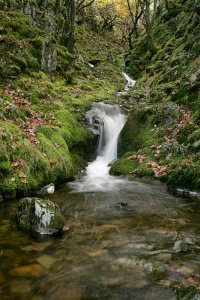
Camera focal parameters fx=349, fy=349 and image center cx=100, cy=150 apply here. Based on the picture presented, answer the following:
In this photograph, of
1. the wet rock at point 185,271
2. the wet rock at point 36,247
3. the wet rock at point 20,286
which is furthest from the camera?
the wet rock at point 36,247

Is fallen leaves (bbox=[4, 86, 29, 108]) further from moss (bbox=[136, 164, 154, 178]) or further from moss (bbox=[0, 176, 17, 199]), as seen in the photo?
moss (bbox=[136, 164, 154, 178])

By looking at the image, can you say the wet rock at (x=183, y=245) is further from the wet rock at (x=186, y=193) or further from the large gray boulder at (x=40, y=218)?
the wet rock at (x=186, y=193)

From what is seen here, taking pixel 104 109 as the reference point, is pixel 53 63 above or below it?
above

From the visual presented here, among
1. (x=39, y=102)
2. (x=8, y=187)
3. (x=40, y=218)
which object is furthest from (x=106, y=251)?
(x=39, y=102)

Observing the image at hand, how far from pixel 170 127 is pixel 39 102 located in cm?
477

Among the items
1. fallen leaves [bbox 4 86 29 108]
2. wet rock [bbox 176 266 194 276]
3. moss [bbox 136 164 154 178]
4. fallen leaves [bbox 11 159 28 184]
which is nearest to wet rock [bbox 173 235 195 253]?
wet rock [bbox 176 266 194 276]

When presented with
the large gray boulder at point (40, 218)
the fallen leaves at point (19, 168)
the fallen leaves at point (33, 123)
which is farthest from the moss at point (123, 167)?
the large gray boulder at point (40, 218)

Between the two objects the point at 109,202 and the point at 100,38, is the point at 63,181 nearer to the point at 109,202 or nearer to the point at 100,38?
the point at 109,202

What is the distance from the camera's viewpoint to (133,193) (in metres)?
9.26

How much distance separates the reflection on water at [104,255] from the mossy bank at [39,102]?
1.30 metres

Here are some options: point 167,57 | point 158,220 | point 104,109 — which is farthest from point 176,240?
point 167,57

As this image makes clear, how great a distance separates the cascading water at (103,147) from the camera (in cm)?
1022

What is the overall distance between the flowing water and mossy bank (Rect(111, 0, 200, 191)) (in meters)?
1.10

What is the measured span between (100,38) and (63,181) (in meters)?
30.1
